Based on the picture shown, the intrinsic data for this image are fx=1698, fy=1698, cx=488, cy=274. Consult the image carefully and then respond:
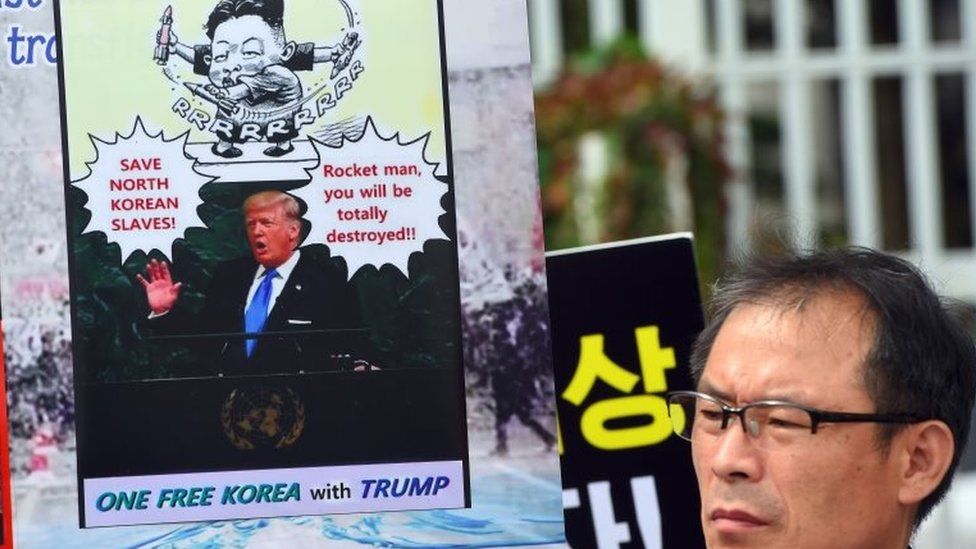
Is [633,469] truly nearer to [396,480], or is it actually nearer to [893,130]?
[396,480]

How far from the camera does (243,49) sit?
162cm

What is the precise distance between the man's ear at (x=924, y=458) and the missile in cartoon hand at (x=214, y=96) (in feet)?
2.41

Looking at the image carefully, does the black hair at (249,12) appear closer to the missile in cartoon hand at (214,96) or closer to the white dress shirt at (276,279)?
the missile in cartoon hand at (214,96)

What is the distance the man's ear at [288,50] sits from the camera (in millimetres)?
1628

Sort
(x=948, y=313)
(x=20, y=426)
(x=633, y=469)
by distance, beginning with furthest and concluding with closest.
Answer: (x=633, y=469)
(x=948, y=313)
(x=20, y=426)

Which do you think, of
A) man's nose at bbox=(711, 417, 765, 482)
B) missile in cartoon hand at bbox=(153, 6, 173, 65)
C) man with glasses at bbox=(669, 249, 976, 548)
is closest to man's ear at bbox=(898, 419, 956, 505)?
man with glasses at bbox=(669, 249, 976, 548)

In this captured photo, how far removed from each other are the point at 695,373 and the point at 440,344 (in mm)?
→ 352

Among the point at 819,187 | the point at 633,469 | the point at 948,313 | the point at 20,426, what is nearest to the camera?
the point at 20,426

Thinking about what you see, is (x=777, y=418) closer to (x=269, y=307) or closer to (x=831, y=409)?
(x=831, y=409)

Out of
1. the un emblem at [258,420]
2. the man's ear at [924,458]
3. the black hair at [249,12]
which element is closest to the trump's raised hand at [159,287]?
the un emblem at [258,420]

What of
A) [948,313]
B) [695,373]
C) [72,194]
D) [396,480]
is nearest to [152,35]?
[72,194]

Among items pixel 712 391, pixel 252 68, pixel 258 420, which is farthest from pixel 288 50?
pixel 712 391

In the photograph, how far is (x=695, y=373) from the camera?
186 centimetres

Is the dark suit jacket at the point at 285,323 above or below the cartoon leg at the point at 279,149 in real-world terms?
below
